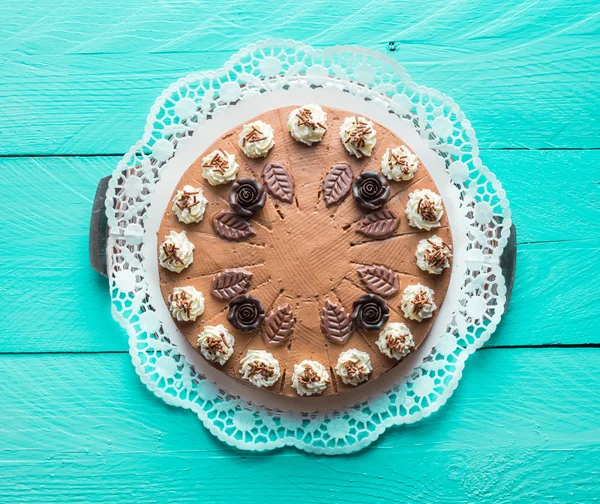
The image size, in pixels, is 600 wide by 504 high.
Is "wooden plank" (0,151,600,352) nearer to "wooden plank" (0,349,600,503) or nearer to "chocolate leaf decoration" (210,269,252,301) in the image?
"wooden plank" (0,349,600,503)

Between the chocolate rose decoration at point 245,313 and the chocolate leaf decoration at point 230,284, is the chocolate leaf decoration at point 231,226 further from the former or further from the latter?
the chocolate rose decoration at point 245,313

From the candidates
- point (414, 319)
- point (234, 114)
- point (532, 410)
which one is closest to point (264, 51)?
point (234, 114)

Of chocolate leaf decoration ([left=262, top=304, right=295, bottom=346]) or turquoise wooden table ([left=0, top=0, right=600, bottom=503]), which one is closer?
chocolate leaf decoration ([left=262, top=304, right=295, bottom=346])

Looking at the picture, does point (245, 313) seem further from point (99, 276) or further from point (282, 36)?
point (282, 36)

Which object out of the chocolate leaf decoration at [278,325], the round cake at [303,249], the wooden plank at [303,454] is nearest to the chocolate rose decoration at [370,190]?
the round cake at [303,249]

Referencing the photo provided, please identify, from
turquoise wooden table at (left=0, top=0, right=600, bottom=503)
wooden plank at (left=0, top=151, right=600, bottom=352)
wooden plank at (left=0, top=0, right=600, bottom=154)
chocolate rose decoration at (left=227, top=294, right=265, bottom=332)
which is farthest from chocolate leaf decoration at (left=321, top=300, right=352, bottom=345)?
wooden plank at (left=0, top=0, right=600, bottom=154)

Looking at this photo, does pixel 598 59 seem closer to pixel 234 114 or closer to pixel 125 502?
pixel 234 114

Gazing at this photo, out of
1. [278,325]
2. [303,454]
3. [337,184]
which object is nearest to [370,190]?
[337,184]
